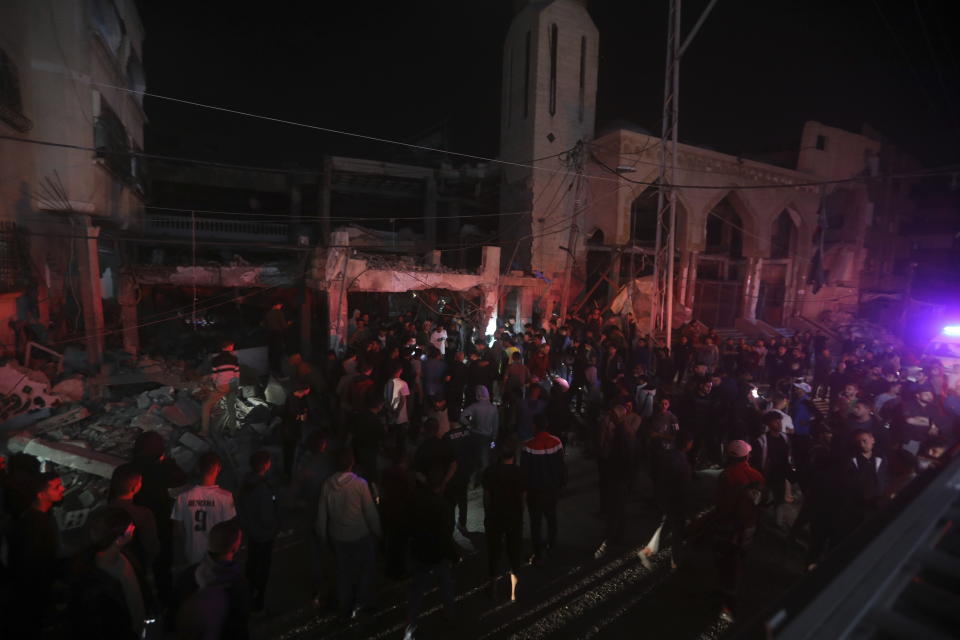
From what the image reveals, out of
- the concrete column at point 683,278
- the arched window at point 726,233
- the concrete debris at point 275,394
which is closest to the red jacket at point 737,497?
the concrete debris at point 275,394

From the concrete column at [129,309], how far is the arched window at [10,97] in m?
3.38

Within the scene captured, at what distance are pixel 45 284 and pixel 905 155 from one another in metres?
37.0

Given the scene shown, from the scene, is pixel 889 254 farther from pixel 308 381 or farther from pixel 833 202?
pixel 308 381

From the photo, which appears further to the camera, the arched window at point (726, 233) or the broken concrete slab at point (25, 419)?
the arched window at point (726, 233)

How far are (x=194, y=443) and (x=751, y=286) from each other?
22.5m

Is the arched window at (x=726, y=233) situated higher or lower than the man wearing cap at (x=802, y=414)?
higher

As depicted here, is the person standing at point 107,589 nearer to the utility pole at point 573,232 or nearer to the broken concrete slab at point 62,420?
the broken concrete slab at point 62,420

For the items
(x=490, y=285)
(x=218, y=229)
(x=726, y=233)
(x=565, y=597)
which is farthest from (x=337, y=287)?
(x=726, y=233)

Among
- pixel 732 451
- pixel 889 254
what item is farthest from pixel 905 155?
pixel 732 451

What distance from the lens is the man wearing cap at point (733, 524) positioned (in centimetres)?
404

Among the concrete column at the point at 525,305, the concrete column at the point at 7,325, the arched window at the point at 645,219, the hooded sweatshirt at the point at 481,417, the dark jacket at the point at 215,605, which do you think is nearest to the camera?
the dark jacket at the point at 215,605

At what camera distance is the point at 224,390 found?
7699mm

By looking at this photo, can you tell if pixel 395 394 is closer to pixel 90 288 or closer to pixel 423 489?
pixel 423 489

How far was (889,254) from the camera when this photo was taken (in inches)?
996
